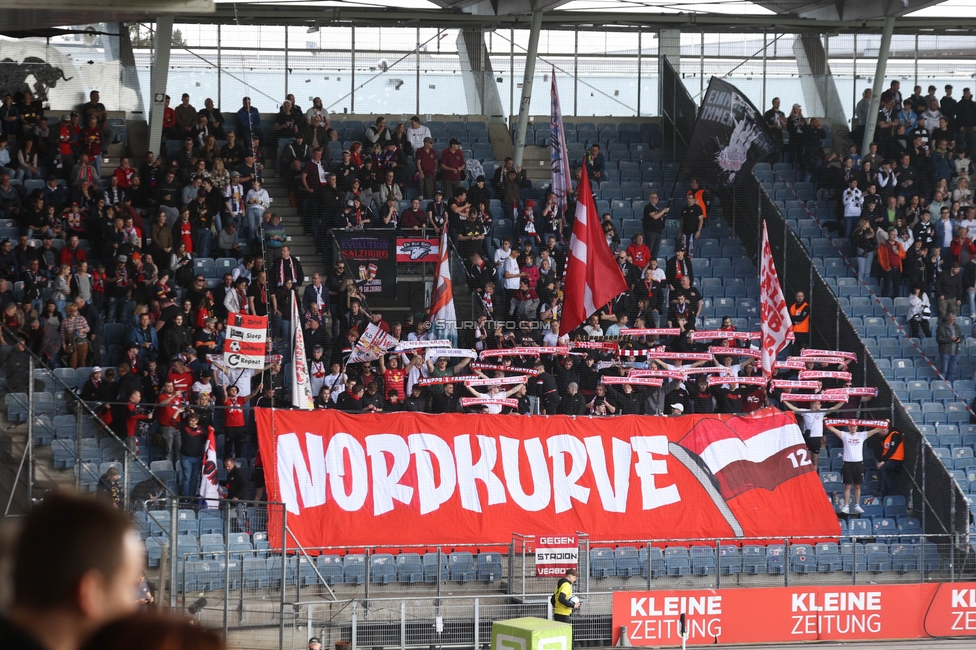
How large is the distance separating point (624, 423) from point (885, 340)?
258 inches

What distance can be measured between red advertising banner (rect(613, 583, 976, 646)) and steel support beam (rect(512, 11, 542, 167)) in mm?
11498

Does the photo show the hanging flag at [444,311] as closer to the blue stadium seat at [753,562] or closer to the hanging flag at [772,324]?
the hanging flag at [772,324]

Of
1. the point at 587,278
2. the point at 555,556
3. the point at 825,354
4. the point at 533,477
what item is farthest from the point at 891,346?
the point at 555,556

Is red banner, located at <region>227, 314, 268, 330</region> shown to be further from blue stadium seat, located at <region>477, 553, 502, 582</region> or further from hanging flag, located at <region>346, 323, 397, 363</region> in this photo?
blue stadium seat, located at <region>477, 553, 502, 582</region>

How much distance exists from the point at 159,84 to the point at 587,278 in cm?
960

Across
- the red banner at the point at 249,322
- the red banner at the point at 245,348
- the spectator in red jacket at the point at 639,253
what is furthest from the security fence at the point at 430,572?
the spectator in red jacket at the point at 639,253

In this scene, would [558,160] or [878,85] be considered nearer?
[558,160]

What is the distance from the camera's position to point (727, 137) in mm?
Result: 25297

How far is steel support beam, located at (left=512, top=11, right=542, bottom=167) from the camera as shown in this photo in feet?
85.5

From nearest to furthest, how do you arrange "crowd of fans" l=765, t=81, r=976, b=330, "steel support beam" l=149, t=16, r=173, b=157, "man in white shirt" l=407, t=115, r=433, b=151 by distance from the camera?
"steel support beam" l=149, t=16, r=173, b=157 → "crowd of fans" l=765, t=81, r=976, b=330 → "man in white shirt" l=407, t=115, r=433, b=151

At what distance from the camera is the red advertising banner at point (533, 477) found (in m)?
19.2

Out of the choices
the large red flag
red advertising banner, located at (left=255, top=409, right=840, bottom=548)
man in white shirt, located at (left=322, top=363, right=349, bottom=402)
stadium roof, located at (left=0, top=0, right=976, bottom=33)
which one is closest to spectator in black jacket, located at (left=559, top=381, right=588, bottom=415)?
red advertising banner, located at (left=255, top=409, right=840, bottom=548)

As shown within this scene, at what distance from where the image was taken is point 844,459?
68.9 feet

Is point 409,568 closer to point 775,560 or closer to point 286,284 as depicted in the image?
point 286,284
